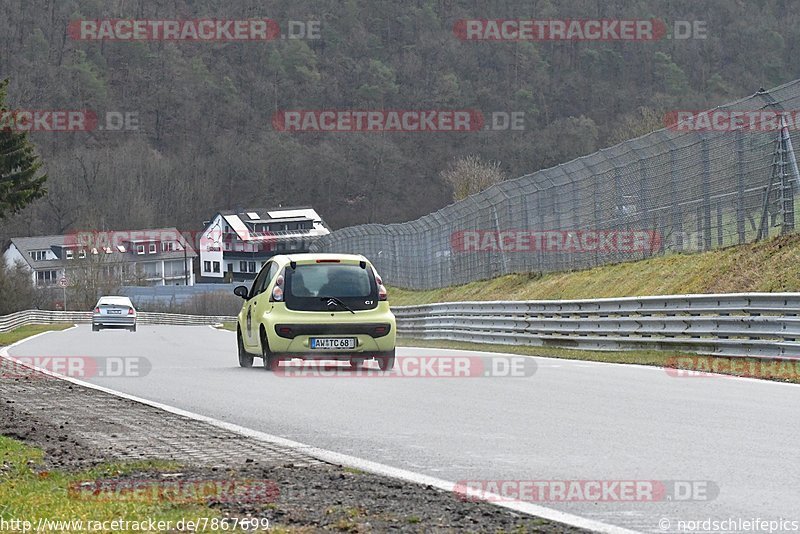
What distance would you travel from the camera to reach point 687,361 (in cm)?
1811

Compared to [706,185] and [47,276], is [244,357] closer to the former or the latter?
[706,185]

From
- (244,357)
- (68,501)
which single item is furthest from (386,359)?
(68,501)

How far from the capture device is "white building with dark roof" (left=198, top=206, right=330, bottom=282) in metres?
133

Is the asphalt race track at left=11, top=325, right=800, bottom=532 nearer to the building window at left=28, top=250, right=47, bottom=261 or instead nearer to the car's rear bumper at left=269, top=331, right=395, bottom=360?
the car's rear bumper at left=269, top=331, right=395, bottom=360

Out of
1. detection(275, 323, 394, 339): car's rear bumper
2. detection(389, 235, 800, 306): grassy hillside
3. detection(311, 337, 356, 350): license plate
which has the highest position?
detection(389, 235, 800, 306): grassy hillside

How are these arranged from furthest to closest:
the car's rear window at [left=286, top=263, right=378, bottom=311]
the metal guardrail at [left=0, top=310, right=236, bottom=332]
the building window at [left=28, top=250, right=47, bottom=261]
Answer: the building window at [left=28, top=250, right=47, bottom=261], the metal guardrail at [left=0, top=310, right=236, bottom=332], the car's rear window at [left=286, top=263, right=378, bottom=311]

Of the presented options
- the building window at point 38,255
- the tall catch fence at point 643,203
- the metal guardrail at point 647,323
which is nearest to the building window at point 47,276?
the building window at point 38,255

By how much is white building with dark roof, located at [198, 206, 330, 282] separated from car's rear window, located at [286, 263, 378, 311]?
113m

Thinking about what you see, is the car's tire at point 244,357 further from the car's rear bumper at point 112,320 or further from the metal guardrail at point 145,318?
the metal guardrail at point 145,318

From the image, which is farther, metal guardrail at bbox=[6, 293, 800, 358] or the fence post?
the fence post

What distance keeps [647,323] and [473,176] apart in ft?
272

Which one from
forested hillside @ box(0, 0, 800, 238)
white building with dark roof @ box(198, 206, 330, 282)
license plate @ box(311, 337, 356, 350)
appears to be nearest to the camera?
license plate @ box(311, 337, 356, 350)

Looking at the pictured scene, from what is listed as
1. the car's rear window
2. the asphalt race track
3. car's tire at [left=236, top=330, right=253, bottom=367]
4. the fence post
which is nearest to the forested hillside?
the fence post

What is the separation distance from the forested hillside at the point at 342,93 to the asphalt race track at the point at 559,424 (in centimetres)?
9701
